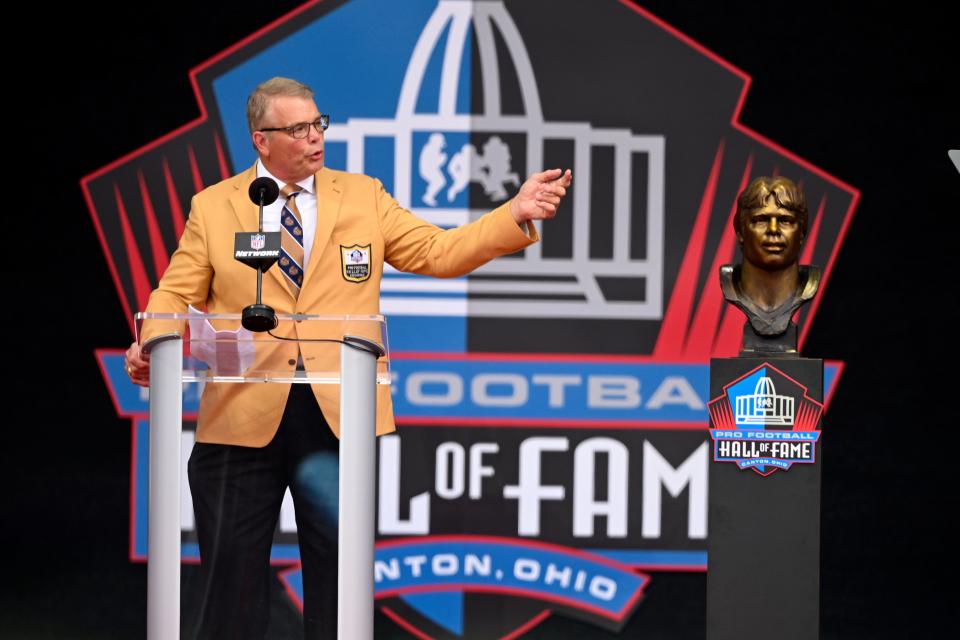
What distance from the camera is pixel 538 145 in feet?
13.4

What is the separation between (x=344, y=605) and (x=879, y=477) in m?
2.67

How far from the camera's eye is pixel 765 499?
2.92 meters

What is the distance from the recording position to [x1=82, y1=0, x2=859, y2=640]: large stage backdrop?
4.07 metres

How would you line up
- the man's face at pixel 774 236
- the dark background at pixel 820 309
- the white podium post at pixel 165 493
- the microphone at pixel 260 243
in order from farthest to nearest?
the dark background at pixel 820 309
the man's face at pixel 774 236
the microphone at pixel 260 243
the white podium post at pixel 165 493

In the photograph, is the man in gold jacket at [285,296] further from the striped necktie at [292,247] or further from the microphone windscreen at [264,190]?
the microphone windscreen at [264,190]

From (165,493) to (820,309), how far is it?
2.77m

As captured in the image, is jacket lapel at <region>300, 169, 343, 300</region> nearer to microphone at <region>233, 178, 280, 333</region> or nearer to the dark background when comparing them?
microphone at <region>233, 178, 280, 333</region>

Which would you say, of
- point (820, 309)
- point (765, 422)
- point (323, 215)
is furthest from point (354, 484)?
point (820, 309)

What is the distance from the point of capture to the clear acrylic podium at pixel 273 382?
6.32 ft

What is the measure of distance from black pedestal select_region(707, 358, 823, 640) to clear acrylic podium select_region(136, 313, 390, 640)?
4.07 ft

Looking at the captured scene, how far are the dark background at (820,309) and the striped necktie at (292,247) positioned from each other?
1744 millimetres

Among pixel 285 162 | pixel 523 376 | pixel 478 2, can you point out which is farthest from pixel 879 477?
pixel 285 162

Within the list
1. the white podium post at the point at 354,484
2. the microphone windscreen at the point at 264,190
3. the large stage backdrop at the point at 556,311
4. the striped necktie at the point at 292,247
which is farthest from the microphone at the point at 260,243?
the large stage backdrop at the point at 556,311

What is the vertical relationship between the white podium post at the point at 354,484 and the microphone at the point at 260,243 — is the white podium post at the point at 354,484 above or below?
below
